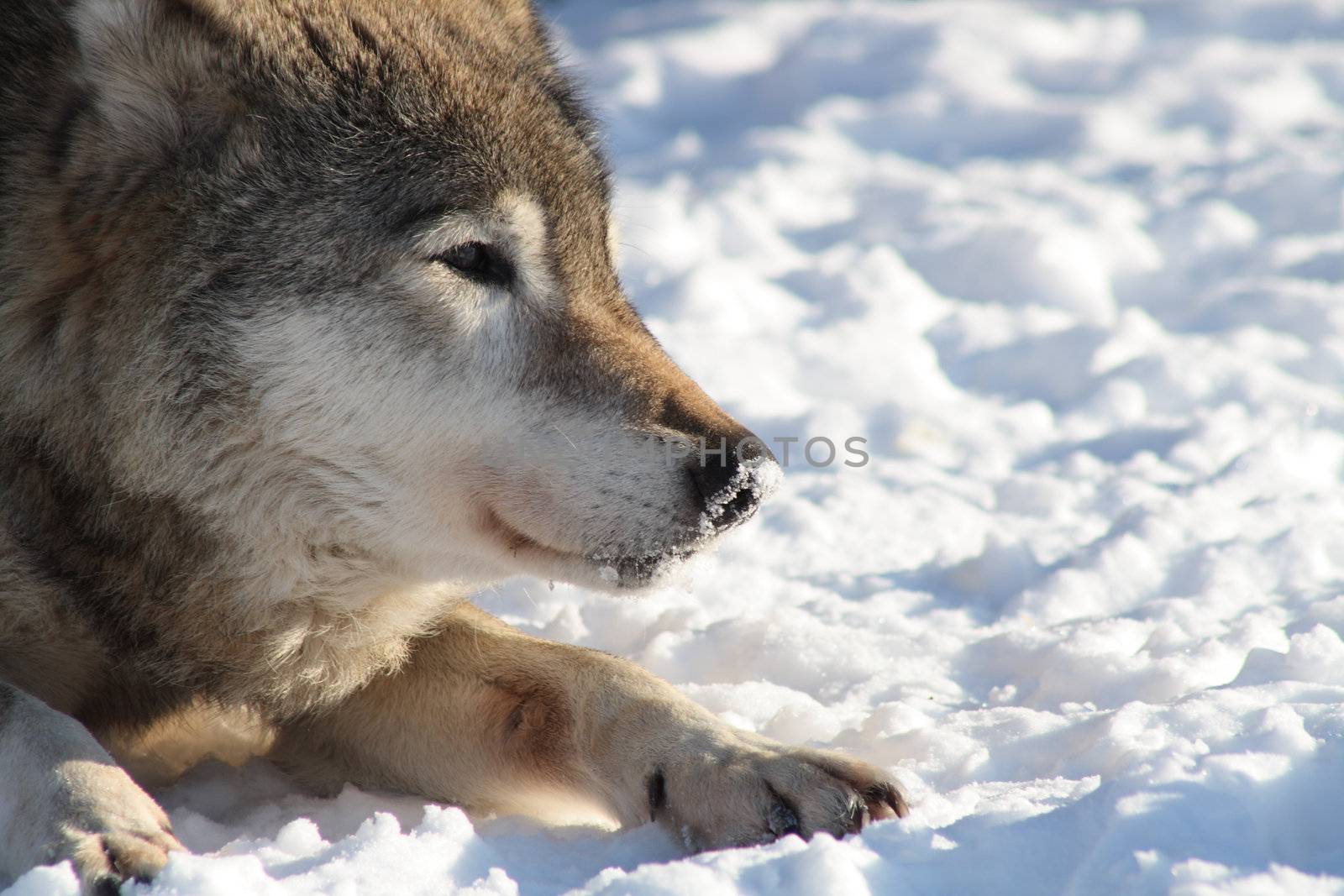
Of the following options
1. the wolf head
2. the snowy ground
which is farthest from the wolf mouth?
the snowy ground

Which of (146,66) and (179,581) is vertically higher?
(146,66)

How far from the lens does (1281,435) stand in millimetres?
4027

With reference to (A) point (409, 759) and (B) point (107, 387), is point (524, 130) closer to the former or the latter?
(B) point (107, 387)

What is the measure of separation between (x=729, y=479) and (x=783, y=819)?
538 mm

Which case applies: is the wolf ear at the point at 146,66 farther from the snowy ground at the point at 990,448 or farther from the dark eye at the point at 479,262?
the snowy ground at the point at 990,448

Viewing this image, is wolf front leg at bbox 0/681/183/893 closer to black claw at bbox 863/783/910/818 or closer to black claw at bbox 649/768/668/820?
black claw at bbox 649/768/668/820

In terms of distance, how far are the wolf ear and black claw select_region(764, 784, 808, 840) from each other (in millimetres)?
1438

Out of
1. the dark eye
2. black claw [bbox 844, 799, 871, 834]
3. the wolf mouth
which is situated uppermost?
the dark eye

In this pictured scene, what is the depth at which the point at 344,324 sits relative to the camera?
7.32 ft

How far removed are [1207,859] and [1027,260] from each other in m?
3.75

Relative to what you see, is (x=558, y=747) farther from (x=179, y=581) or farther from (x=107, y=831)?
(x=107, y=831)

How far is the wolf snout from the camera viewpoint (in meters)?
2.20

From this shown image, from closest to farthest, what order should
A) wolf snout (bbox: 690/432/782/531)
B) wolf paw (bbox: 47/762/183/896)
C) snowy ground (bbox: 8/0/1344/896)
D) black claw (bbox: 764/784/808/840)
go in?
wolf paw (bbox: 47/762/183/896)
snowy ground (bbox: 8/0/1344/896)
black claw (bbox: 764/784/808/840)
wolf snout (bbox: 690/432/782/531)

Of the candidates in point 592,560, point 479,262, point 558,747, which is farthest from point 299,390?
point 558,747
